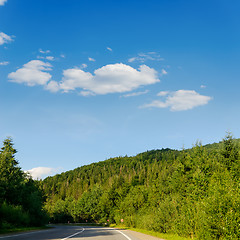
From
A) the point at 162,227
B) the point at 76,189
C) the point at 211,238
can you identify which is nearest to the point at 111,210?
the point at 162,227

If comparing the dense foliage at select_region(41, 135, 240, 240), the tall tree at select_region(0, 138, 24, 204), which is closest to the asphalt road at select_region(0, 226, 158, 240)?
the dense foliage at select_region(41, 135, 240, 240)

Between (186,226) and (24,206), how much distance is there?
1059 inches

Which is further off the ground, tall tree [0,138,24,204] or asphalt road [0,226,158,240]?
tall tree [0,138,24,204]

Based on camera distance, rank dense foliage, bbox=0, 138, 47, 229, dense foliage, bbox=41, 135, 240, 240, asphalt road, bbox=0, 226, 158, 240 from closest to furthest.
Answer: dense foliage, bbox=41, 135, 240, 240
asphalt road, bbox=0, 226, 158, 240
dense foliage, bbox=0, 138, 47, 229

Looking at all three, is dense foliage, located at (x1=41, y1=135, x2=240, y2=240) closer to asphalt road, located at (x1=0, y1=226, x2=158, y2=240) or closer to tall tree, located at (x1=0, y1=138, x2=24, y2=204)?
asphalt road, located at (x1=0, y1=226, x2=158, y2=240)

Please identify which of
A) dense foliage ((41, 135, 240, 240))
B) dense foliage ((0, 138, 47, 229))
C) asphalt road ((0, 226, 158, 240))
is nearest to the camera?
dense foliage ((41, 135, 240, 240))

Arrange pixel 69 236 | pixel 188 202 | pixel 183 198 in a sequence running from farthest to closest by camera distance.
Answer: pixel 183 198
pixel 188 202
pixel 69 236

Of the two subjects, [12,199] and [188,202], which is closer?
[188,202]

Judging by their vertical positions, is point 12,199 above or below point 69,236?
above

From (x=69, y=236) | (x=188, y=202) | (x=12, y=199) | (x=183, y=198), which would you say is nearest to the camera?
(x=69, y=236)

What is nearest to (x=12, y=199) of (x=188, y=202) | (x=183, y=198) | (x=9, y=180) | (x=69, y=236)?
(x=9, y=180)

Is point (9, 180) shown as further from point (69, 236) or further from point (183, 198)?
point (183, 198)

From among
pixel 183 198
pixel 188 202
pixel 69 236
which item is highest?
pixel 188 202

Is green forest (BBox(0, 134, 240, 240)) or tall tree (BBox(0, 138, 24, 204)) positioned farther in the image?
tall tree (BBox(0, 138, 24, 204))
